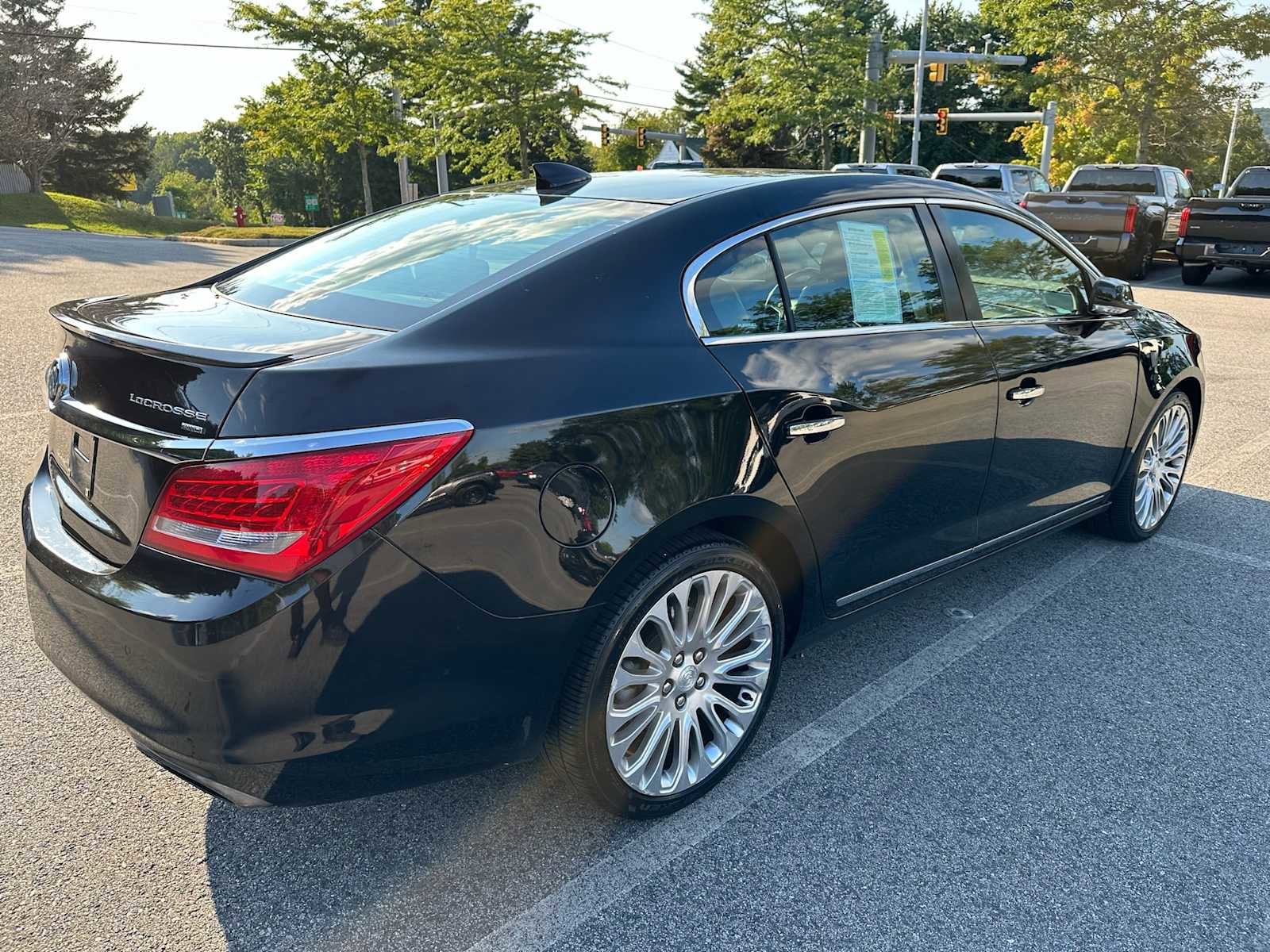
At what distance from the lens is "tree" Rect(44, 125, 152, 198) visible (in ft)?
190

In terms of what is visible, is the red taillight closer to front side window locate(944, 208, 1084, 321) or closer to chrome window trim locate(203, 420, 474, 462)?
chrome window trim locate(203, 420, 474, 462)

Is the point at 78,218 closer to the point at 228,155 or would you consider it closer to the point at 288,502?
the point at 288,502

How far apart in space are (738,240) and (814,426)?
57 cm

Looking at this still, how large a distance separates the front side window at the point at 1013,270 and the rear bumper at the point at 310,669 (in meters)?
2.12

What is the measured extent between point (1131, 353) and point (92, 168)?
66.6 meters

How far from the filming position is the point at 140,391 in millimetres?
2225

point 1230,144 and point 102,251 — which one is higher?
point 1230,144

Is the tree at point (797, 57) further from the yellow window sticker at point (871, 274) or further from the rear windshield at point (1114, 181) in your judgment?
the yellow window sticker at point (871, 274)

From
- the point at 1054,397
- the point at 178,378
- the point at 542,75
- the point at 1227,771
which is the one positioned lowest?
the point at 1227,771

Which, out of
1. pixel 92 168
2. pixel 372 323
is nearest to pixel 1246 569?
pixel 372 323

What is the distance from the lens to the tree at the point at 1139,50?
92.5 ft

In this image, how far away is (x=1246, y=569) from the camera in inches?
178

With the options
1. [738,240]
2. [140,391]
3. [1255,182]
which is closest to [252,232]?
[1255,182]

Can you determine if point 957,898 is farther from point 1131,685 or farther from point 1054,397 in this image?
point 1054,397
